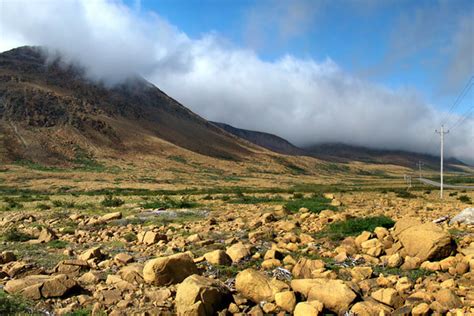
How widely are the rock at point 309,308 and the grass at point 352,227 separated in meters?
6.17

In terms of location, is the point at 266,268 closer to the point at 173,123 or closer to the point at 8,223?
the point at 8,223

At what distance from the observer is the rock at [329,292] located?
7418mm

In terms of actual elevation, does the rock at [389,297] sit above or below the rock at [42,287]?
above

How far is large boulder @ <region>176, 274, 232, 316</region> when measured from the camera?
7086 millimetres

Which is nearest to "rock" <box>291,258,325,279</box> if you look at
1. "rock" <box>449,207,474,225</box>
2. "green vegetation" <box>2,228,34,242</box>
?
"rock" <box>449,207,474,225</box>

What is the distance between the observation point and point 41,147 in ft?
293

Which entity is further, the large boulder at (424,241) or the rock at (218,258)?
the rock at (218,258)

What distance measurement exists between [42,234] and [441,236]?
44.4ft

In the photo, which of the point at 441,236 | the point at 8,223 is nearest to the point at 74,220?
the point at 8,223

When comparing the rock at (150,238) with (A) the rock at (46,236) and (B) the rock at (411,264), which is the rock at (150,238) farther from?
(B) the rock at (411,264)

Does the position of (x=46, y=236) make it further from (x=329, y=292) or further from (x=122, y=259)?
(x=329, y=292)

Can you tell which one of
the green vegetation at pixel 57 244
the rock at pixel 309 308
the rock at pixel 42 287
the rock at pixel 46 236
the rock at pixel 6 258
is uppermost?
the rock at pixel 309 308

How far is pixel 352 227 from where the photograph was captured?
45.3 ft

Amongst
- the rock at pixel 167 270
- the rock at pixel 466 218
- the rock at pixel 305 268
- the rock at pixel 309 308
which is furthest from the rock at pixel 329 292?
the rock at pixel 466 218
